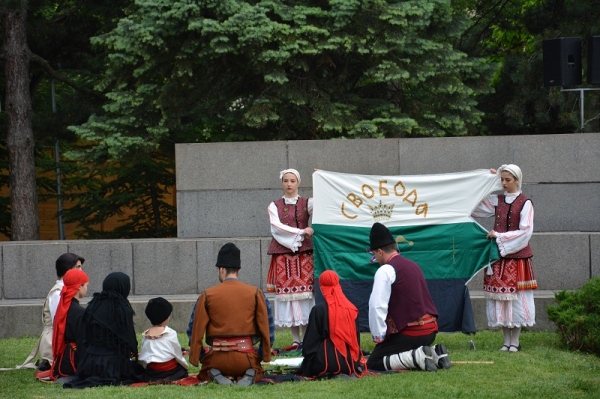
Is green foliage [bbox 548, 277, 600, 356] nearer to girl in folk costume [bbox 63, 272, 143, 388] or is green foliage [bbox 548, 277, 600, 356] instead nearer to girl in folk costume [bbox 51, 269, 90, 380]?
girl in folk costume [bbox 63, 272, 143, 388]

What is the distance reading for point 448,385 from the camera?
8.44m

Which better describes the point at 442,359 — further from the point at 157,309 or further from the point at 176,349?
the point at 157,309

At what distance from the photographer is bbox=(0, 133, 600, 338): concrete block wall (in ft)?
44.7

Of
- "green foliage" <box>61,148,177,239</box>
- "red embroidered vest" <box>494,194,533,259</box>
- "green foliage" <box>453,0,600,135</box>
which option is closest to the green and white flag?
"red embroidered vest" <box>494,194,533,259</box>

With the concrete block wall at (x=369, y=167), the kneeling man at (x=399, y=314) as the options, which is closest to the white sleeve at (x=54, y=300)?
the kneeling man at (x=399, y=314)

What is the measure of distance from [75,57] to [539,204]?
10675mm

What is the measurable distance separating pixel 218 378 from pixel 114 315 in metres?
1.11

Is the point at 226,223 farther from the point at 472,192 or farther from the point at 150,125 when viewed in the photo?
the point at 472,192

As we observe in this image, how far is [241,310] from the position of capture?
28.2 feet

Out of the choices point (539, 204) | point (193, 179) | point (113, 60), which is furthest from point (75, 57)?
point (539, 204)

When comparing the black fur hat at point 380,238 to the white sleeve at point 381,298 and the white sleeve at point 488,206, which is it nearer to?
the white sleeve at point 381,298

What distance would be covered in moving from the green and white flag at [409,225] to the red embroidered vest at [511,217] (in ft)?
0.88

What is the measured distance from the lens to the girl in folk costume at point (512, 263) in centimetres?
1025

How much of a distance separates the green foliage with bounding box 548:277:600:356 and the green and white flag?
1127 mm
